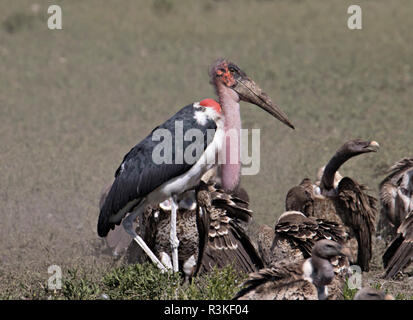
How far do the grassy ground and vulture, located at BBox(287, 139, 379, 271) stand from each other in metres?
1.10

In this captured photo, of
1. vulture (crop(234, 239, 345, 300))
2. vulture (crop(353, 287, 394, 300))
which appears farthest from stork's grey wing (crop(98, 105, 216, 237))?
vulture (crop(353, 287, 394, 300))

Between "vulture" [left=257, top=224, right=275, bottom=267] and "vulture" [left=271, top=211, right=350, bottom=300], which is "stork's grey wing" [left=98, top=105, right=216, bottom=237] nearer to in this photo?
"vulture" [left=271, top=211, right=350, bottom=300]

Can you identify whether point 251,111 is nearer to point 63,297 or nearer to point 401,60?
point 401,60

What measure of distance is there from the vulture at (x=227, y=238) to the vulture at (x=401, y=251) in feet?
3.47

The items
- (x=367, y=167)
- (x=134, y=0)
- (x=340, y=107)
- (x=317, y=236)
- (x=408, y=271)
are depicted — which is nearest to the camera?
(x=317, y=236)

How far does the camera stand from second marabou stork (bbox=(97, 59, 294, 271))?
5945 mm

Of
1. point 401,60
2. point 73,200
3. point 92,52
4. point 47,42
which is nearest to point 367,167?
point 73,200

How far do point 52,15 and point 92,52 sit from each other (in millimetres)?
2605

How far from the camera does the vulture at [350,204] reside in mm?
7059

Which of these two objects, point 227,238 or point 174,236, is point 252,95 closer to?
point 227,238

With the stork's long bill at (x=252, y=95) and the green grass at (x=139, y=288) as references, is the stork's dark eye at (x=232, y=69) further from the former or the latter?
the green grass at (x=139, y=288)

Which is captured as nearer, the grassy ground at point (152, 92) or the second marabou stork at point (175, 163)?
the second marabou stork at point (175, 163)

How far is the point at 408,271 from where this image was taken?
7223mm

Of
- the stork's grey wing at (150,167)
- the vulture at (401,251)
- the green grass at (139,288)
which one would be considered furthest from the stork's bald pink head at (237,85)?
the green grass at (139,288)
